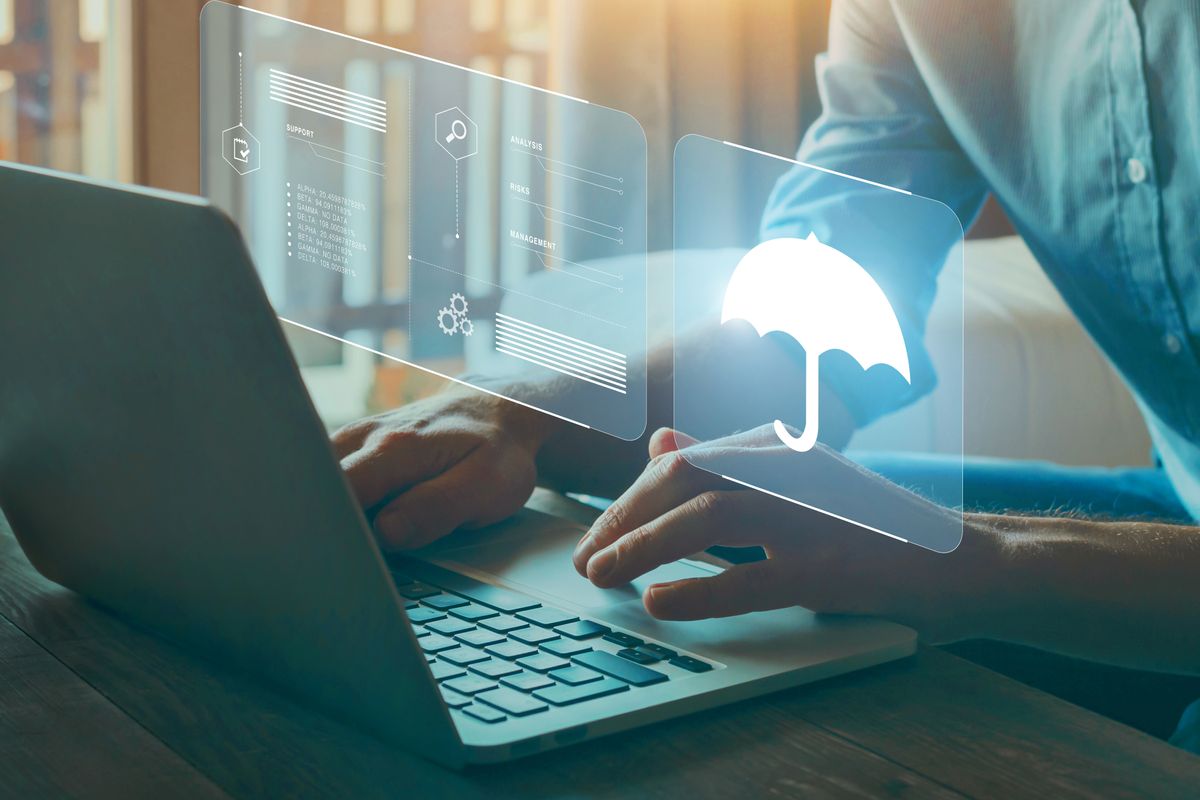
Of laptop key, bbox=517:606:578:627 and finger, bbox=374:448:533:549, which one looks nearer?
laptop key, bbox=517:606:578:627

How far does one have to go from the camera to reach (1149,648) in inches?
23.5

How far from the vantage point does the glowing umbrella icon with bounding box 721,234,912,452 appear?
455 millimetres

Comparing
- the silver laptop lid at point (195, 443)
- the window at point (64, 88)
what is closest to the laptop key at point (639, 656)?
the silver laptop lid at point (195, 443)

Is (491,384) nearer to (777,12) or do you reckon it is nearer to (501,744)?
(501,744)

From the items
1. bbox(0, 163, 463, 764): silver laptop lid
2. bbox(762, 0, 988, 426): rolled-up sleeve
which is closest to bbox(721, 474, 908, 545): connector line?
bbox(0, 163, 463, 764): silver laptop lid

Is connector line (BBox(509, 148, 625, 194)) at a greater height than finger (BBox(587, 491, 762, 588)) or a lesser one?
greater

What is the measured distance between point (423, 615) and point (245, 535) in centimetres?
12

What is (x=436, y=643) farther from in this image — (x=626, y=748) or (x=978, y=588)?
(x=978, y=588)

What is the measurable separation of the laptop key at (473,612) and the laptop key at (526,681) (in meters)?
0.07

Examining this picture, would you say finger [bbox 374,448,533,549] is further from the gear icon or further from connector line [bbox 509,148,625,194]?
connector line [bbox 509,148,625,194]

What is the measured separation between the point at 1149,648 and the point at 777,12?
234 centimetres

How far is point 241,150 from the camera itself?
780 mm

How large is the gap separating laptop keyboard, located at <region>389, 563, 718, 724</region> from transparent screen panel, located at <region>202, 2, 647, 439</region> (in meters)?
0.10

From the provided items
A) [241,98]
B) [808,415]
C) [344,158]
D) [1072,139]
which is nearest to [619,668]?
[808,415]
